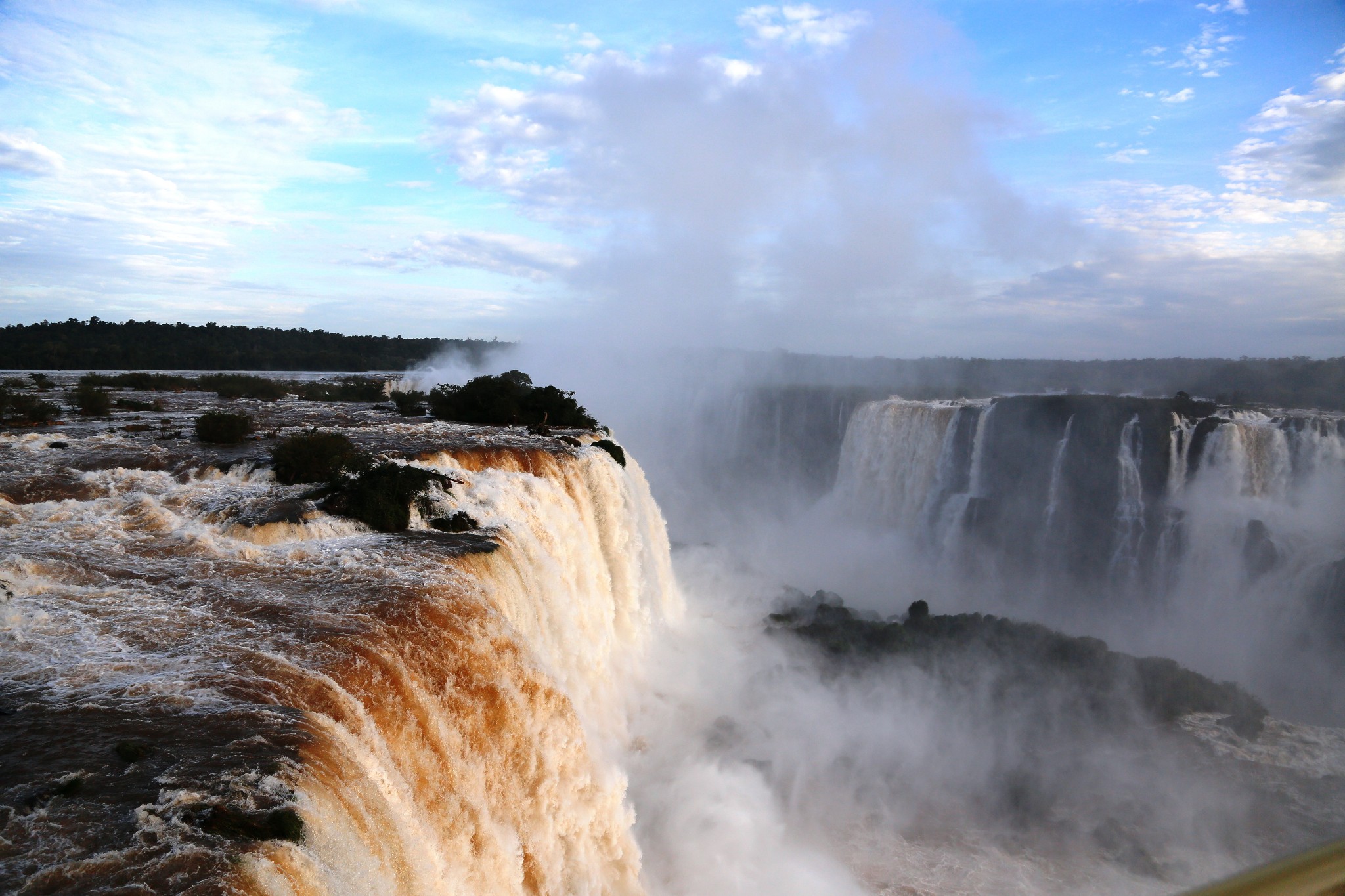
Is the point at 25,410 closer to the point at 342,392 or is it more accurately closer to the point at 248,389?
the point at 248,389

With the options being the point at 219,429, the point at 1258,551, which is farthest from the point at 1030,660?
the point at 219,429

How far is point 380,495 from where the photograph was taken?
9.79 meters

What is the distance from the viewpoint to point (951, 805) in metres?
12.7

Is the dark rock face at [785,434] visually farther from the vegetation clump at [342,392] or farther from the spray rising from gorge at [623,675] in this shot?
the vegetation clump at [342,392]

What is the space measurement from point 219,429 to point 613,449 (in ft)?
26.0

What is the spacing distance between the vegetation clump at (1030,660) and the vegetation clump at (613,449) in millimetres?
5693

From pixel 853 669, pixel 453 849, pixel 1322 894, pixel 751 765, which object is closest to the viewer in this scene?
pixel 1322 894

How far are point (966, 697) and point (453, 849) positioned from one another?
1333 cm

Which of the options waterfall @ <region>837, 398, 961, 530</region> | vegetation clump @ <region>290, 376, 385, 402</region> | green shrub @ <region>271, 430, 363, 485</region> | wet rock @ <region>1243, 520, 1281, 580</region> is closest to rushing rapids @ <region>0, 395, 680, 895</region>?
green shrub @ <region>271, 430, 363, 485</region>

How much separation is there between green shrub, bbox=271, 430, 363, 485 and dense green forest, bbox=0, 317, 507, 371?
41.5m

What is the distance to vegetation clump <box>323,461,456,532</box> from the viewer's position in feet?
31.7

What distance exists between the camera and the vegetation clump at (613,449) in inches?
683

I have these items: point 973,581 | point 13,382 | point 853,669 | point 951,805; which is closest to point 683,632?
point 853,669

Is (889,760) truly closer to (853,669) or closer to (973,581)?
(853,669)
